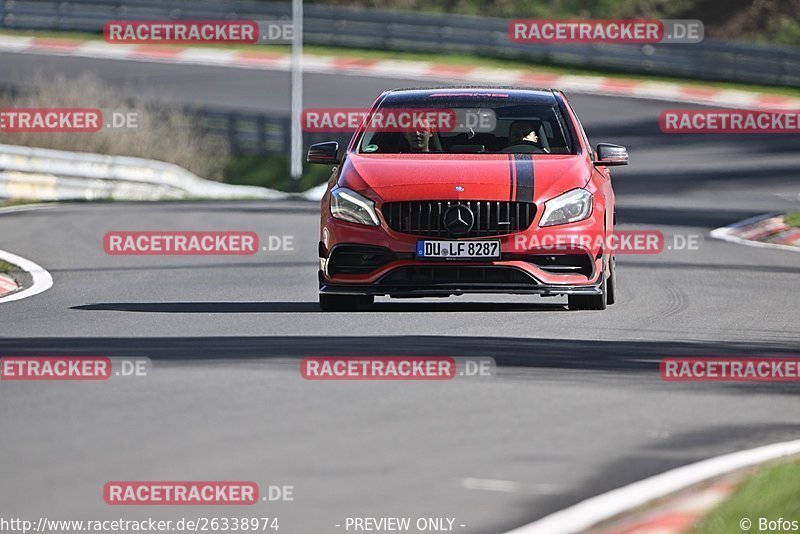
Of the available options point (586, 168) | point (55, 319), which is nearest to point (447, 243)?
point (586, 168)

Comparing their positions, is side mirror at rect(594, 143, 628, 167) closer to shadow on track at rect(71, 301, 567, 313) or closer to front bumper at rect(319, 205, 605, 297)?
front bumper at rect(319, 205, 605, 297)

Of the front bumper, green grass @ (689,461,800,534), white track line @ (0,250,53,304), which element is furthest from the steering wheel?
green grass @ (689,461,800,534)

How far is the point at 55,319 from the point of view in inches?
480

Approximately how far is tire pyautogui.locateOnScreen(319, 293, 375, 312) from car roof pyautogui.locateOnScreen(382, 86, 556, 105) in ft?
5.12

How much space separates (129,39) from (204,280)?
33981mm

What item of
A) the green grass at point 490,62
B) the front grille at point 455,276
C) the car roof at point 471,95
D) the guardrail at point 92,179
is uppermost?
the green grass at point 490,62

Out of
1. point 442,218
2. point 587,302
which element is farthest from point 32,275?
point 587,302

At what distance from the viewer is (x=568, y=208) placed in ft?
39.0

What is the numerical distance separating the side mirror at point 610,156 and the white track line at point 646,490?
524 cm

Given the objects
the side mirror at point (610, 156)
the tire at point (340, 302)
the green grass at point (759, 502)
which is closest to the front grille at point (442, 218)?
the tire at point (340, 302)

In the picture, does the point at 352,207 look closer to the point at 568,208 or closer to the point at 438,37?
the point at 568,208

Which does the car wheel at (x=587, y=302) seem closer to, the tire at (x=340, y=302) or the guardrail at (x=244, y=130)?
the tire at (x=340, y=302)

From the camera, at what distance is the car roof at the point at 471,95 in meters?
13.1

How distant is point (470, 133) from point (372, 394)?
14.6ft
